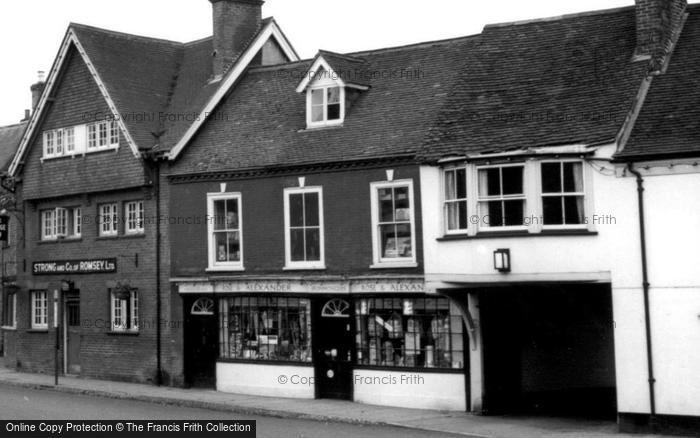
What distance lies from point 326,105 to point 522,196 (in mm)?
7830

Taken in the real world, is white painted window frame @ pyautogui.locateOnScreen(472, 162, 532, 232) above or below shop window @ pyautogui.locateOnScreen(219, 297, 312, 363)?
above

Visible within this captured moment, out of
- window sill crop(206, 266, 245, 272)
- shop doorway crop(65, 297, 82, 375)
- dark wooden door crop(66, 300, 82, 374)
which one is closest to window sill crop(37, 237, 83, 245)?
shop doorway crop(65, 297, 82, 375)

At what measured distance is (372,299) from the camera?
24656 mm

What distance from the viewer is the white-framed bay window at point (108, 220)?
3055 centimetres

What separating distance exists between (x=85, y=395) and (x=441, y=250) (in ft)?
38.7

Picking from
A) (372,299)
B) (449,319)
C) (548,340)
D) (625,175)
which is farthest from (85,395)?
(625,175)

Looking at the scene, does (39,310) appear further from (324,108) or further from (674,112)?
(674,112)

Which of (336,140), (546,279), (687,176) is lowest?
(546,279)

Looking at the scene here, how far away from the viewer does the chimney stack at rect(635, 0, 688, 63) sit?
854 inches

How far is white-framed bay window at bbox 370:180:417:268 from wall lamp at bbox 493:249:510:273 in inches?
142

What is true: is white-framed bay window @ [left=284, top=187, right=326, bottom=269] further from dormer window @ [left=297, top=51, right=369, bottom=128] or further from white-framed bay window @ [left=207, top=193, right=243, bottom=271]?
dormer window @ [left=297, top=51, right=369, bottom=128]

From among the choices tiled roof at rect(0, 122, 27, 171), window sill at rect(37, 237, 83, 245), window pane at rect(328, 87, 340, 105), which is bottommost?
window sill at rect(37, 237, 83, 245)

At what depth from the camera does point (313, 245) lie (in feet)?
84.3

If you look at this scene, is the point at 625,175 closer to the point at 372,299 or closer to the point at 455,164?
the point at 455,164
